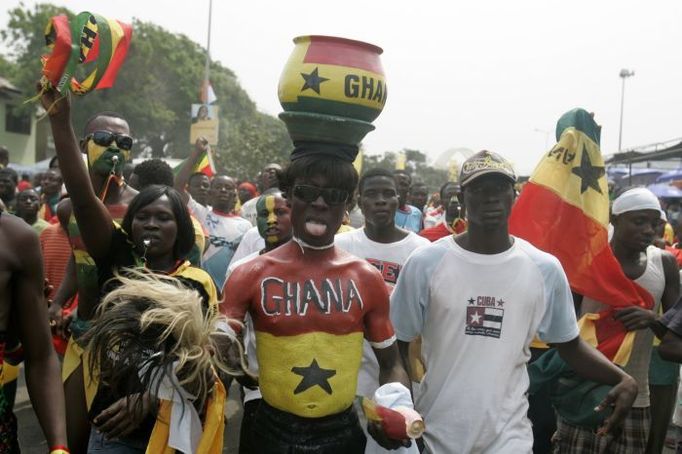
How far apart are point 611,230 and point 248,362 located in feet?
10.5

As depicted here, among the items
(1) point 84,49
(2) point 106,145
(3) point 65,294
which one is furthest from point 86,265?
(1) point 84,49

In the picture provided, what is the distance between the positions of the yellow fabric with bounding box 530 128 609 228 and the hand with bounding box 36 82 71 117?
298 centimetres

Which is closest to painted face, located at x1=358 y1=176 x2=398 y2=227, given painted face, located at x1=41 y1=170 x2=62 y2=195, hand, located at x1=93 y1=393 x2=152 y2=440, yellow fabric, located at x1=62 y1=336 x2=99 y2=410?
yellow fabric, located at x1=62 y1=336 x2=99 y2=410

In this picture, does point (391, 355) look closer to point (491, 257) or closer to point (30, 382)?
point (491, 257)

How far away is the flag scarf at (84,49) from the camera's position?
9.29 feet

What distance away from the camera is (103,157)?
4.21m

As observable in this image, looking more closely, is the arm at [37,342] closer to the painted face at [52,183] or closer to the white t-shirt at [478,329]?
the white t-shirt at [478,329]

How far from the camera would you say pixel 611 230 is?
5.45 m

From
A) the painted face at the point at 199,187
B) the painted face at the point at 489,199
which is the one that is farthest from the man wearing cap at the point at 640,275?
the painted face at the point at 199,187

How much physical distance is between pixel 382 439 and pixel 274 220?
8.00 feet

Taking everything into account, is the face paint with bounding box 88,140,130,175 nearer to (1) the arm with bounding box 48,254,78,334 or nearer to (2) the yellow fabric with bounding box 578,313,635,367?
(1) the arm with bounding box 48,254,78,334

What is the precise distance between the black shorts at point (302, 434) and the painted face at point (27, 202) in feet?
19.6

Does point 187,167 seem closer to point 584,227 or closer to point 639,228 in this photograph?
point 584,227

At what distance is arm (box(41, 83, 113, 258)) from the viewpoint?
2.93 meters
